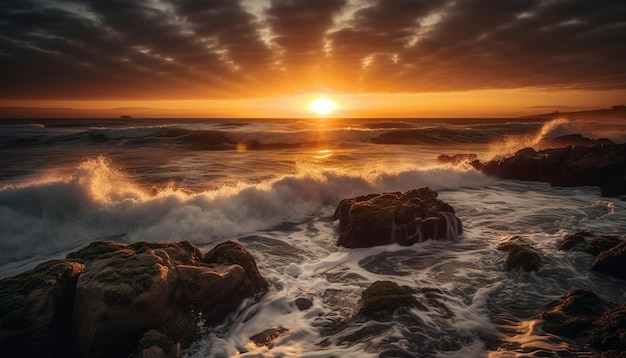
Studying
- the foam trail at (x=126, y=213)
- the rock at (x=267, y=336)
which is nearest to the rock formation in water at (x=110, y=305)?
the rock at (x=267, y=336)

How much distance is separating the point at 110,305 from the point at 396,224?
743 cm

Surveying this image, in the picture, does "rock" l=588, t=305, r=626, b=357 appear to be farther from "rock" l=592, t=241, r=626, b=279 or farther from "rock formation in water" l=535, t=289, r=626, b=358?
"rock" l=592, t=241, r=626, b=279

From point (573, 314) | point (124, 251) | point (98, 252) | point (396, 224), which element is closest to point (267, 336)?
point (124, 251)

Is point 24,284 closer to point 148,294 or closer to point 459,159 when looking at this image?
point 148,294

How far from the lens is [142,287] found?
5059 millimetres

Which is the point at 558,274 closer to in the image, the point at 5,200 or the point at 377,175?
the point at 377,175

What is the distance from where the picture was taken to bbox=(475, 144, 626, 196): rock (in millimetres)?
16656

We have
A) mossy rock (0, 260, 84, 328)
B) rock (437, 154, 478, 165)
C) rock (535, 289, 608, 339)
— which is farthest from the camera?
rock (437, 154, 478, 165)

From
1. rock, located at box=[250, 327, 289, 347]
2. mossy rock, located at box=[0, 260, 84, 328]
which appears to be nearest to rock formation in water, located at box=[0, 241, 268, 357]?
mossy rock, located at box=[0, 260, 84, 328]

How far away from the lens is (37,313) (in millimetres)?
4668

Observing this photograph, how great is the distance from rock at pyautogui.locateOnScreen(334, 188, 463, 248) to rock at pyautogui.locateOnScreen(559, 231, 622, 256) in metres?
2.66

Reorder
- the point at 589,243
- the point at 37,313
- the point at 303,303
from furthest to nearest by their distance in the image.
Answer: the point at 589,243
the point at 303,303
the point at 37,313

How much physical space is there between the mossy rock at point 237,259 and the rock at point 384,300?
6.80ft

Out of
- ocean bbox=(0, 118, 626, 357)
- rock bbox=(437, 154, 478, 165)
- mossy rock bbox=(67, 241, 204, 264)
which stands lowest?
ocean bbox=(0, 118, 626, 357)
